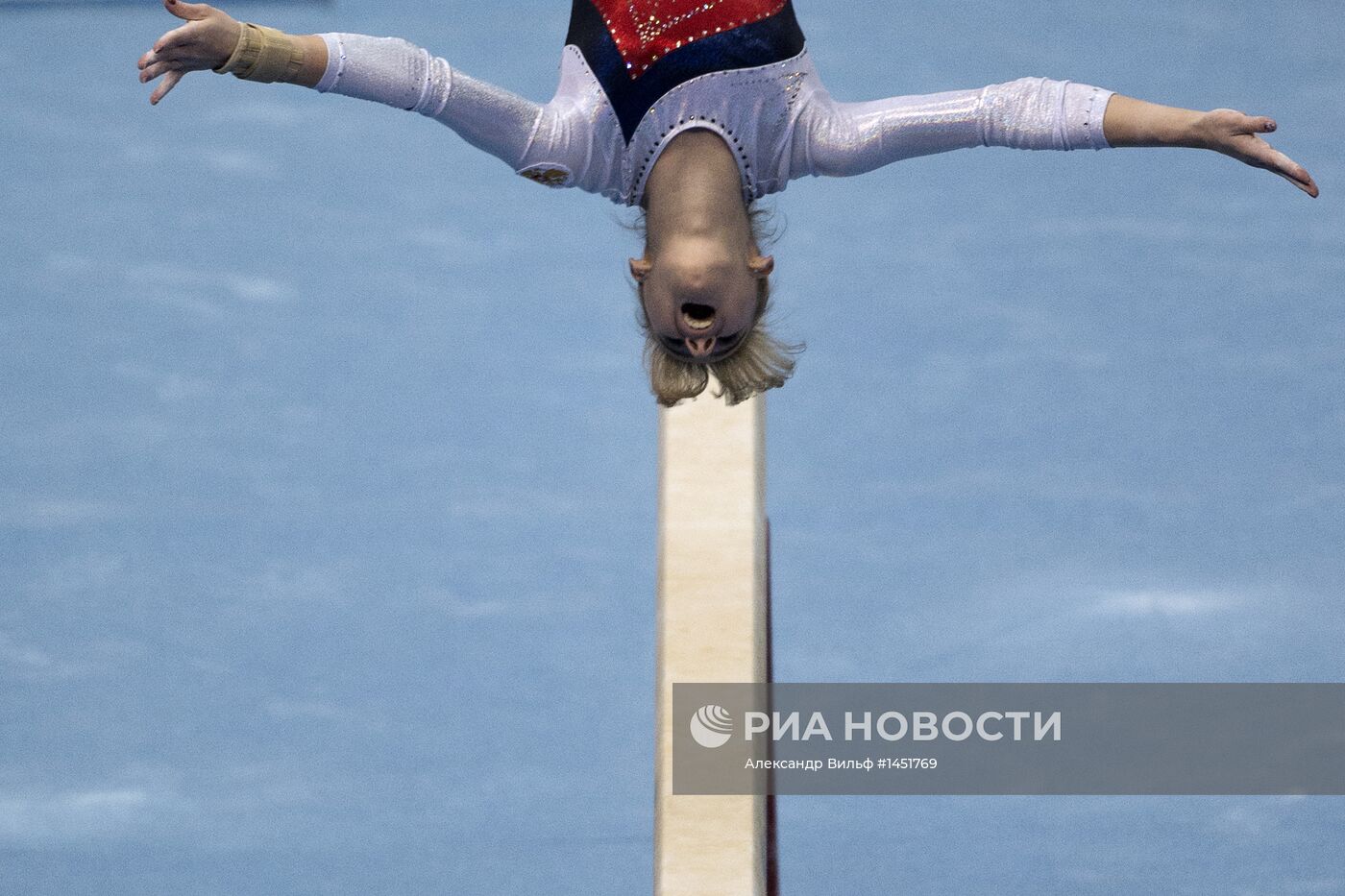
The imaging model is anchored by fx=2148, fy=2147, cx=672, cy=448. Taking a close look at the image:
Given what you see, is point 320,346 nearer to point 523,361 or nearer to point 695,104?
point 523,361

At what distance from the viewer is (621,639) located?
7.35m

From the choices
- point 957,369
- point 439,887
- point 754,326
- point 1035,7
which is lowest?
point 439,887

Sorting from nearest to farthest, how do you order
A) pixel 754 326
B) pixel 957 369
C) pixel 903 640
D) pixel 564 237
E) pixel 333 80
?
pixel 333 80 → pixel 754 326 → pixel 903 640 → pixel 957 369 → pixel 564 237

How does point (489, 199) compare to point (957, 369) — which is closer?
point (957, 369)

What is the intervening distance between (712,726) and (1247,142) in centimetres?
194

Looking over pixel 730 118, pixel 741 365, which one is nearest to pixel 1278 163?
pixel 730 118

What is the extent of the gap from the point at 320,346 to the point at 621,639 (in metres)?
1.66

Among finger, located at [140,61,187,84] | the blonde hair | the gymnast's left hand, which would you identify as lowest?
the blonde hair

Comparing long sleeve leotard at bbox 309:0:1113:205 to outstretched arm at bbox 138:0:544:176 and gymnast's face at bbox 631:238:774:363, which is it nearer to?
outstretched arm at bbox 138:0:544:176

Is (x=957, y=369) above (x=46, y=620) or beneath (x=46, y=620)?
above

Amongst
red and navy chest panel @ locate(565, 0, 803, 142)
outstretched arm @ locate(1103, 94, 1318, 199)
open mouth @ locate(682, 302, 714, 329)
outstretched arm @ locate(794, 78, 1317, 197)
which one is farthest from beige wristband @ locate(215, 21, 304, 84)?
outstretched arm @ locate(1103, 94, 1318, 199)

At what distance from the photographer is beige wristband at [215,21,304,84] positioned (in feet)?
13.0

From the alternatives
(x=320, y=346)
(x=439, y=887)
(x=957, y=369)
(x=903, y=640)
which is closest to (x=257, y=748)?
(x=439, y=887)

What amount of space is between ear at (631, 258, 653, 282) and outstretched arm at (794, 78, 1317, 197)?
407 millimetres
